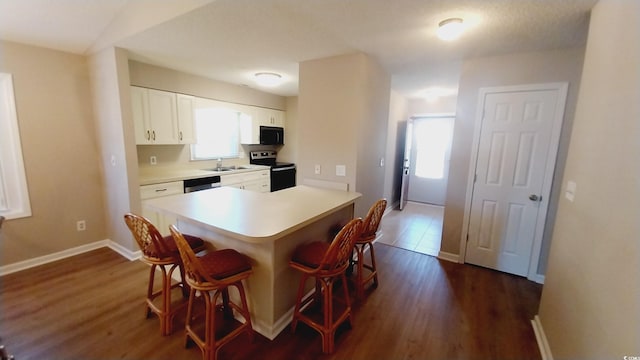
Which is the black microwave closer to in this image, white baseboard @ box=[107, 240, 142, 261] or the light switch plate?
white baseboard @ box=[107, 240, 142, 261]

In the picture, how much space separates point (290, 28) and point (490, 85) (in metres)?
2.22

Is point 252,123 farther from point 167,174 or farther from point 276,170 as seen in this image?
point 167,174

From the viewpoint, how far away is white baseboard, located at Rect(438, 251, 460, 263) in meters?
3.17

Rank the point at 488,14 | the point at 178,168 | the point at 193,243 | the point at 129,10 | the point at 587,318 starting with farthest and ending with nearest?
the point at 178,168, the point at 129,10, the point at 193,243, the point at 488,14, the point at 587,318

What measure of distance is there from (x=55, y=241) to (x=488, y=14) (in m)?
4.97

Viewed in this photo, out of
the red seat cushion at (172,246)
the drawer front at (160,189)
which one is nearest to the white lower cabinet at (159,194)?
the drawer front at (160,189)

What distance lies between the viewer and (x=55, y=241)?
3.02 m

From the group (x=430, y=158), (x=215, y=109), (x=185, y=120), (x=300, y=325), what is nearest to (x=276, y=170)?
(x=215, y=109)

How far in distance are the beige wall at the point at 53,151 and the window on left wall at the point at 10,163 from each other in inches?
1.8

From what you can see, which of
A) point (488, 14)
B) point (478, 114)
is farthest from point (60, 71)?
point (478, 114)

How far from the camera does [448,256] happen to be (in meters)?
3.22

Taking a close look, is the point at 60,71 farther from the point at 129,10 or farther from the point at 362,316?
the point at 362,316

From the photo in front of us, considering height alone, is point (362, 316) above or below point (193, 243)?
below

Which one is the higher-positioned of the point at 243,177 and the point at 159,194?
the point at 243,177
